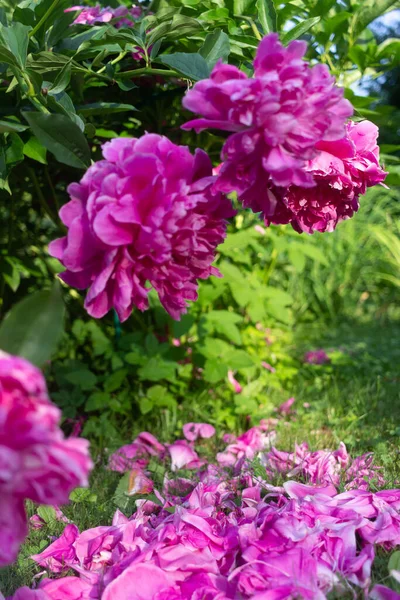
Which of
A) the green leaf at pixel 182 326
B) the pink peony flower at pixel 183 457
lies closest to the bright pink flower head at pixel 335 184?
the pink peony flower at pixel 183 457

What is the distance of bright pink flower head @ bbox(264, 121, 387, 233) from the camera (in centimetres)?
89

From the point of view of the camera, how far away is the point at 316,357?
290 cm

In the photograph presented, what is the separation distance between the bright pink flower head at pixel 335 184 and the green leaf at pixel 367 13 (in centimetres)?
59

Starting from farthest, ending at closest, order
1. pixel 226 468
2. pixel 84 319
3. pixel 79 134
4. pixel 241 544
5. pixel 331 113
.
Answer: pixel 84 319 → pixel 226 468 → pixel 241 544 → pixel 79 134 → pixel 331 113

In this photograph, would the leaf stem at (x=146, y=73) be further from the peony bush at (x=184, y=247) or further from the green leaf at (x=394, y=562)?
the green leaf at (x=394, y=562)

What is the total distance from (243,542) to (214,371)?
1019 millimetres

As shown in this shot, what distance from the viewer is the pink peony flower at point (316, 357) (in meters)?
2.88

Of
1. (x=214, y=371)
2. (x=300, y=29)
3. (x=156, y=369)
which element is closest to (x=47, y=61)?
(x=300, y=29)

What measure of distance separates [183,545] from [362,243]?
4.15 m

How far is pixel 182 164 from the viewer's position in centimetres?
79

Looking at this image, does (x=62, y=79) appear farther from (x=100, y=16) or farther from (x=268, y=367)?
(x=268, y=367)

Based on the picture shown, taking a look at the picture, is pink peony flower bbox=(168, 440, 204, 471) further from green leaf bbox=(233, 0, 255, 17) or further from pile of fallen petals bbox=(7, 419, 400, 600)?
green leaf bbox=(233, 0, 255, 17)

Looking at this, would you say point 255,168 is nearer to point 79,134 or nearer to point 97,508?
point 79,134

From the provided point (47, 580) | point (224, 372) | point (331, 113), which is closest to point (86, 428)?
point (224, 372)
